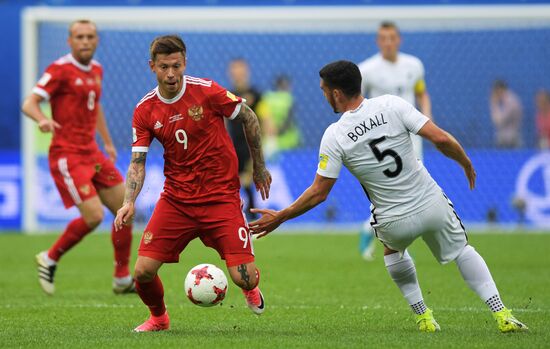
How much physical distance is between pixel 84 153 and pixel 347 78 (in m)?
4.40

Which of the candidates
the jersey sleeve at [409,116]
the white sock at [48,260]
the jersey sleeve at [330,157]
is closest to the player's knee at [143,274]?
the jersey sleeve at [330,157]

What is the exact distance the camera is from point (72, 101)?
10.8 meters

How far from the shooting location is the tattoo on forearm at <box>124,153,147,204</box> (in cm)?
748

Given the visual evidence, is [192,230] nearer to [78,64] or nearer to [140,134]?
[140,134]

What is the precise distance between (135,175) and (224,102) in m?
0.83

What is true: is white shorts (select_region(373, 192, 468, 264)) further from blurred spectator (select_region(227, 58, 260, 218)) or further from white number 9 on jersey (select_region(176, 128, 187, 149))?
blurred spectator (select_region(227, 58, 260, 218))

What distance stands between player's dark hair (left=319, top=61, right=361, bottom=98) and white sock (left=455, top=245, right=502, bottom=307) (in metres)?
1.33

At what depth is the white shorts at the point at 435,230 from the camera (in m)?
7.16

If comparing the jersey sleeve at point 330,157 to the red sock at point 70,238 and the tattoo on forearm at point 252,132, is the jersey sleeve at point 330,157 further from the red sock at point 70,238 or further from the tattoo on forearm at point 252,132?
the red sock at point 70,238

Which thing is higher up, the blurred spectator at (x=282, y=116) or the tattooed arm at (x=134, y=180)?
the tattooed arm at (x=134, y=180)

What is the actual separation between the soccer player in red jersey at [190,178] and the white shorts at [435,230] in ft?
3.47

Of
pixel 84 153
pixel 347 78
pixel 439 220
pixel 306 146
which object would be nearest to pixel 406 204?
pixel 439 220

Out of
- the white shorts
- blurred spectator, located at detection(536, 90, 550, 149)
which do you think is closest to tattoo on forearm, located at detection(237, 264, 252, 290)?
the white shorts

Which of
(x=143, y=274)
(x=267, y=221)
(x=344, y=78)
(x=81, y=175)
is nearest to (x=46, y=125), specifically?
(x=81, y=175)
